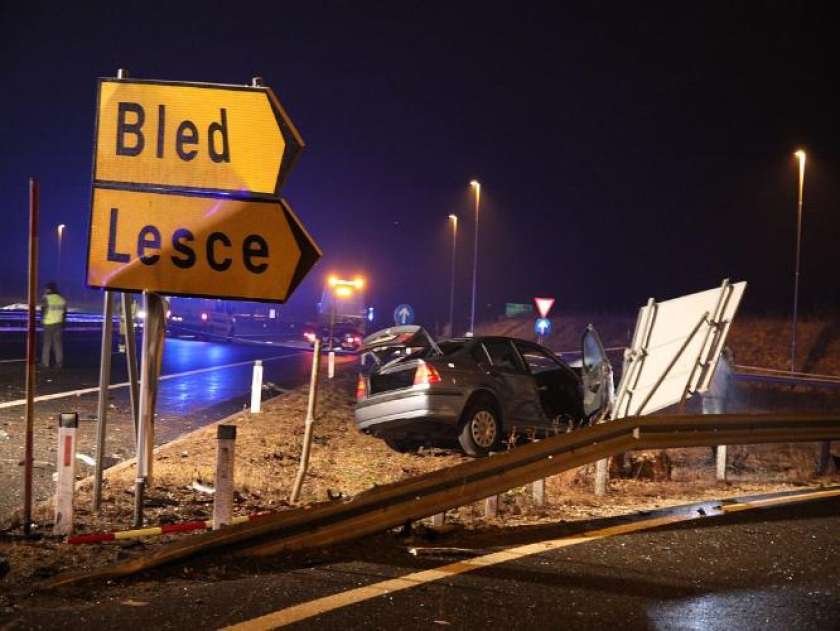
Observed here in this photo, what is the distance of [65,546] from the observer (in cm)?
606

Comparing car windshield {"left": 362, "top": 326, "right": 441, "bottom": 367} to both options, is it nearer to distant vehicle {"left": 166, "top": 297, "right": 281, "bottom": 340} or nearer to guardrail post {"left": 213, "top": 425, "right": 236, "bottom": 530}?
guardrail post {"left": 213, "top": 425, "right": 236, "bottom": 530}

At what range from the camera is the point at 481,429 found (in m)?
11.3

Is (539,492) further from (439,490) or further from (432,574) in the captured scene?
(432,574)

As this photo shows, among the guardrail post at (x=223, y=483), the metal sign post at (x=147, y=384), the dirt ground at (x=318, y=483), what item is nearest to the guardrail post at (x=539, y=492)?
the dirt ground at (x=318, y=483)

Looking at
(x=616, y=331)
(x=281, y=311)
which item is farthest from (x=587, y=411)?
(x=281, y=311)

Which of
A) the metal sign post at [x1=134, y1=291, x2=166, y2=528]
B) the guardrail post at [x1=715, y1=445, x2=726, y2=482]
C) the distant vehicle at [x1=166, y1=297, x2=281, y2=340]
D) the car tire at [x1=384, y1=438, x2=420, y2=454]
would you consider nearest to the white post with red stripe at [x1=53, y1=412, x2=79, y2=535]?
the metal sign post at [x1=134, y1=291, x2=166, y2=528]

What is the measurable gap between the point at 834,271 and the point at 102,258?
53757 mm

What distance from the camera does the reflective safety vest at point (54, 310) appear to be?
782 inches

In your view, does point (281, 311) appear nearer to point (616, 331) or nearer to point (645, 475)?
point (616, 331)

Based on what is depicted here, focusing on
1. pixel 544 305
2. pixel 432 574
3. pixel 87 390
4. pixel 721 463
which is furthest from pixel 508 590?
pixel 544 305

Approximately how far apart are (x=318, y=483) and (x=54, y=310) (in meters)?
12.4

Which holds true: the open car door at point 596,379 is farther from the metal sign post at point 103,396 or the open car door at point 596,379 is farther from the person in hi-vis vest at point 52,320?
the person in hi-vis vest at point 52,320

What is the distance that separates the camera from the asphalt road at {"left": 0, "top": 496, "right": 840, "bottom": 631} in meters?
4.77

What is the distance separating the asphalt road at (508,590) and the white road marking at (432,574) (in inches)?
0.9
